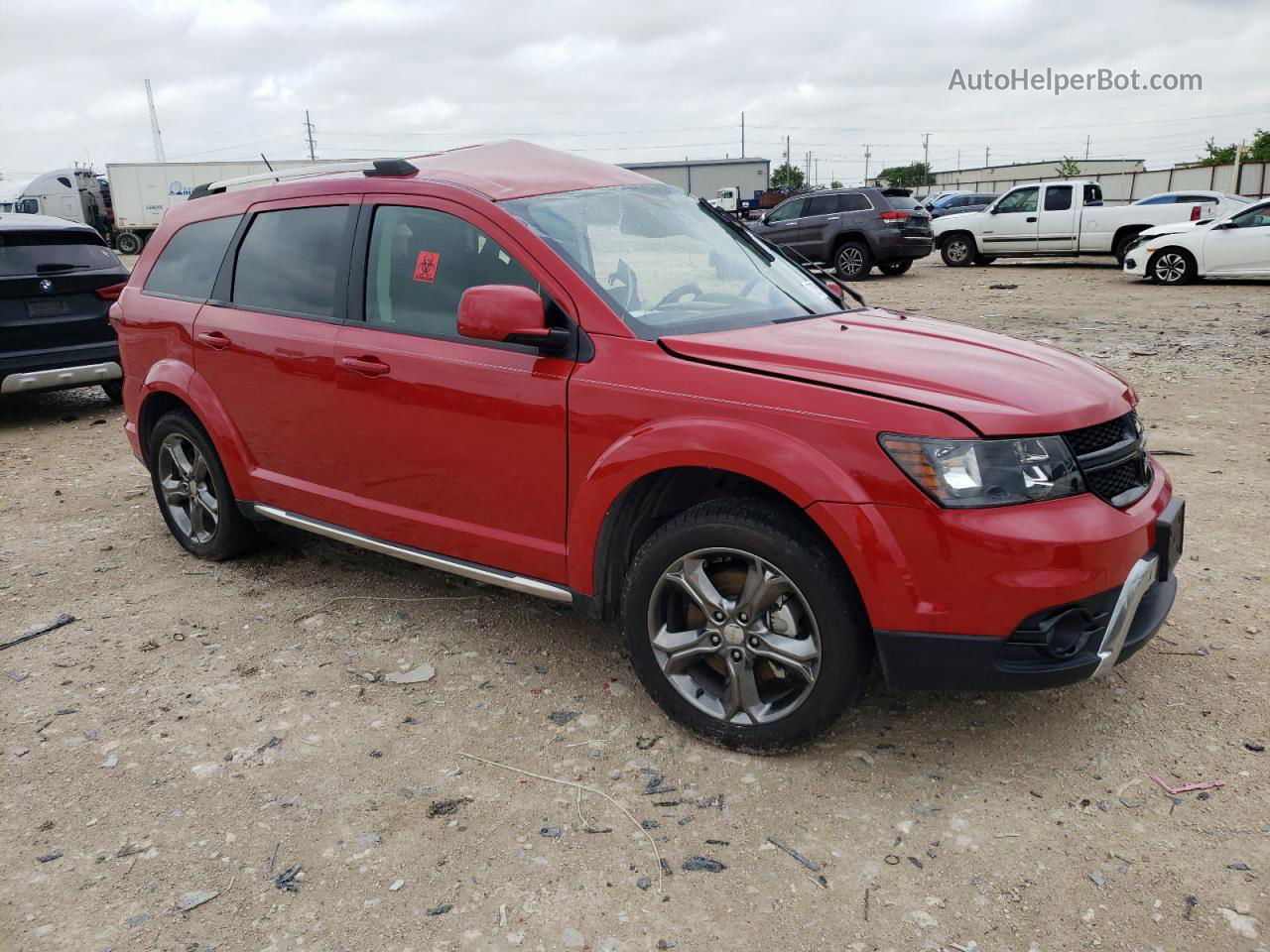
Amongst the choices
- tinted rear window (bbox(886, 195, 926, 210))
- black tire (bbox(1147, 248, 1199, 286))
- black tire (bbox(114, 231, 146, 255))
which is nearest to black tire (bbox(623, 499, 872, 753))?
black tire (bbox(1147, 248, 1199, 286))

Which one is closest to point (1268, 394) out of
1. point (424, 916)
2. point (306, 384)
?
point (306, 384)

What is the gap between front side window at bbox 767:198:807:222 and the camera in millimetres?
19594

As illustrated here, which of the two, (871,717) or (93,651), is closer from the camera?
(871,717)

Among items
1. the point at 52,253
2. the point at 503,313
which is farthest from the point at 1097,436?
the point at 52,253

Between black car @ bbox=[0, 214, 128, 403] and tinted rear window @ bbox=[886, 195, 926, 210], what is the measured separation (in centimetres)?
1443

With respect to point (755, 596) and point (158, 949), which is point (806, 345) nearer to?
point (755, 596)

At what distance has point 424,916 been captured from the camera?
2453 mm

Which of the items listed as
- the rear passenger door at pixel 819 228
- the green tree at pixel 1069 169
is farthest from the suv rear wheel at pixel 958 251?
the green tree at pixel 1069 169

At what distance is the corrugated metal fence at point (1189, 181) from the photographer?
113 ft

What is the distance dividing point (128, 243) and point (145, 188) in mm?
2133

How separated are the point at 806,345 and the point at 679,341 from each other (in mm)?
398

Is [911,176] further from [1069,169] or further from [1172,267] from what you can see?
[1172,267]

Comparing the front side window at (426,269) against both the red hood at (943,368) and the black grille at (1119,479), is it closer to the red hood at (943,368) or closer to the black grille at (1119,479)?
the red hood at (943,368)

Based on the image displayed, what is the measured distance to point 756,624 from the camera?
2.94 m
